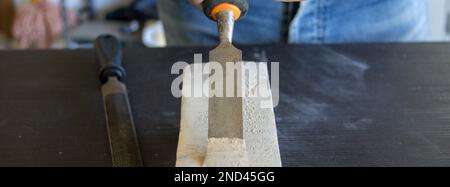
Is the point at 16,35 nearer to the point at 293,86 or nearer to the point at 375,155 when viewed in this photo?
the point at 293,86

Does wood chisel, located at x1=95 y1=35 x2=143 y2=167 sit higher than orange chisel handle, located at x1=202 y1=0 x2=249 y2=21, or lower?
lower

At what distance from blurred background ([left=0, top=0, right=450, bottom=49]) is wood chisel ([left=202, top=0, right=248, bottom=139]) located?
3.43ft

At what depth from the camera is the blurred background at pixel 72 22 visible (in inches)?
59.1

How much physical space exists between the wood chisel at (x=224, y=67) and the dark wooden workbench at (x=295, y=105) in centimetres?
7

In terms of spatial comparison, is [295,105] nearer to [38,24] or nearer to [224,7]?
[224,7]

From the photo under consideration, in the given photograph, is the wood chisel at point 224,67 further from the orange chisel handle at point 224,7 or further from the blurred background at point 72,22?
the blurred background at point 72,22

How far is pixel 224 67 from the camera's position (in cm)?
37

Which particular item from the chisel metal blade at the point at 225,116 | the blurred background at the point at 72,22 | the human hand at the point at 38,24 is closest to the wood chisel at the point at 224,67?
the chisel metal blade at the point at 225,116

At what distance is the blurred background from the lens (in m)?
1.50

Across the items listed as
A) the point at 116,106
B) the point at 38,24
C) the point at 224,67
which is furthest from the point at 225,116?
the point at 38,24

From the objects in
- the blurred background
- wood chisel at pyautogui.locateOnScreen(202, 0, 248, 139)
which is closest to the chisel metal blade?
wood chisel at pyautogui.locateOnScreen(202, 0, 248, 139)

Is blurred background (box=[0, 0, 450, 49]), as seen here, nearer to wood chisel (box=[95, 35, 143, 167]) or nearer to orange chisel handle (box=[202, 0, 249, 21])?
wood chisel (box=[95, 35, 143, 167])

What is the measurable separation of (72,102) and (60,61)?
0.09 meters

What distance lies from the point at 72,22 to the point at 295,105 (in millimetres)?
1241
